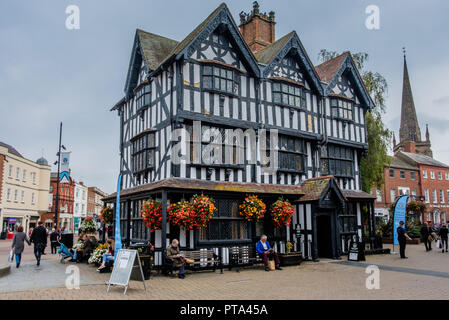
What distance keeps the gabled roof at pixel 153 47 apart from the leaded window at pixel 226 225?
7031mm

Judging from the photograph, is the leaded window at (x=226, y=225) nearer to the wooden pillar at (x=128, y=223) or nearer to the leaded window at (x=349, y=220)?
the wooden pillar at (x=128, y=223)

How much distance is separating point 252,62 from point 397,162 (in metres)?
39.7

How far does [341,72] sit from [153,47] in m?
10.4

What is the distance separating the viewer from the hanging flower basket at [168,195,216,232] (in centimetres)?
1313

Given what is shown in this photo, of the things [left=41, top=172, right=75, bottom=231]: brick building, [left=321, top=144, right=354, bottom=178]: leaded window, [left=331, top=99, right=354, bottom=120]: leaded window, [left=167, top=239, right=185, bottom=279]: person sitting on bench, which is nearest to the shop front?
[left=167, top=239, right=185, bottom=279]: person sitting on bench

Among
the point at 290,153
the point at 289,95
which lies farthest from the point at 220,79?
the point at 290,153

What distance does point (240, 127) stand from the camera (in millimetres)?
16266

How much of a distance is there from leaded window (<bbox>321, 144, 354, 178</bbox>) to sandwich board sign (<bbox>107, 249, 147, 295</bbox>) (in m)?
12.5

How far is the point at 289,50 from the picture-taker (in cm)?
1856

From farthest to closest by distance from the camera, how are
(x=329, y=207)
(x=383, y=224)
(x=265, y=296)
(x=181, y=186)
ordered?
1. (x=383, y=224)
2. (x=329, y=207)
3. (x=181, y=186)
4. (x=265, y=296)

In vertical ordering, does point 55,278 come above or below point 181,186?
below

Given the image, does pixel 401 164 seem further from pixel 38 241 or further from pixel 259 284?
pixel 38 241
